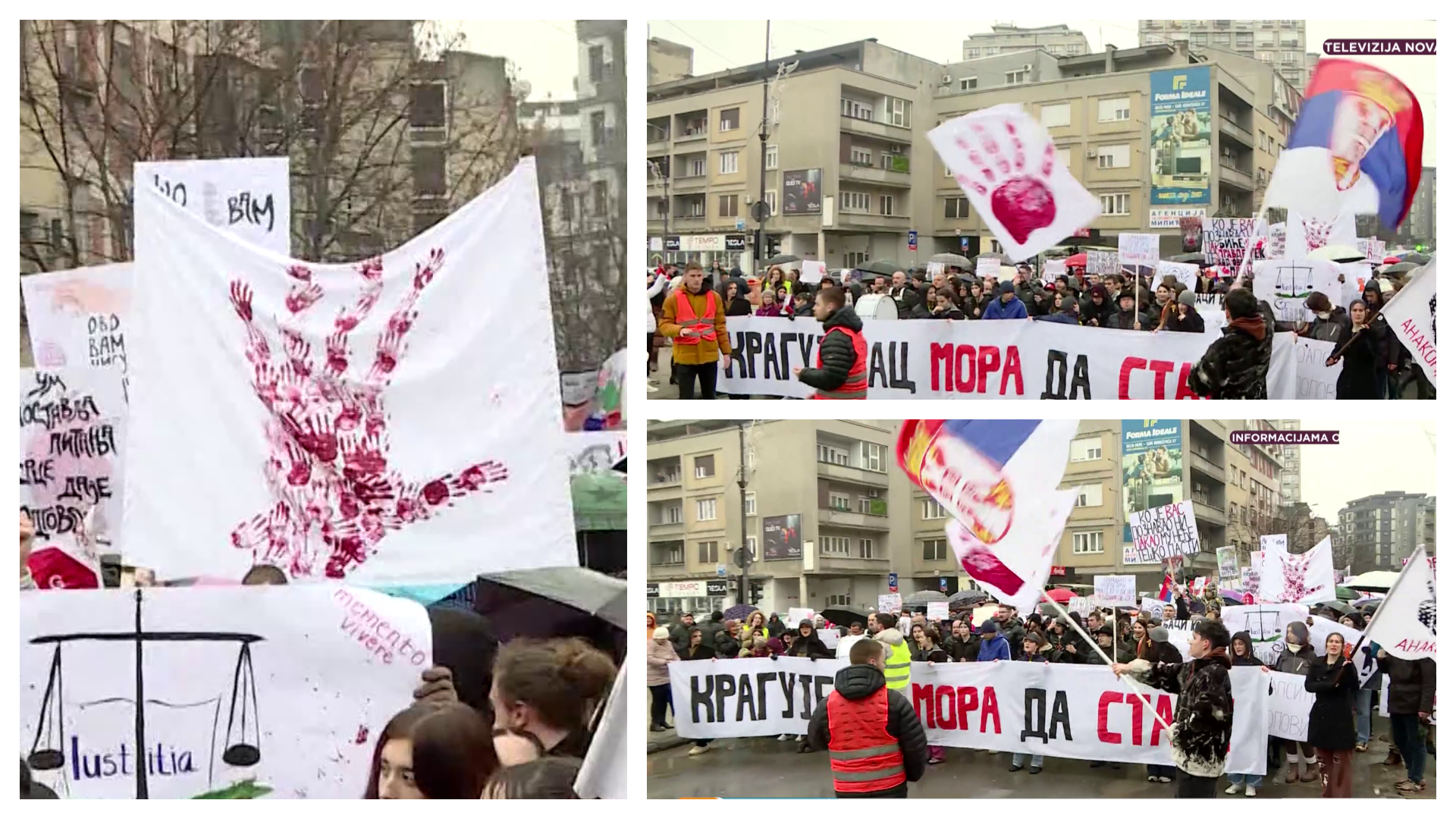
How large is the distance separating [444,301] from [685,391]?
1045 mm

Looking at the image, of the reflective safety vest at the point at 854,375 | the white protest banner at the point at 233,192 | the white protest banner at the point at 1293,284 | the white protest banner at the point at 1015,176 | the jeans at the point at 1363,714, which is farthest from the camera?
the reflective safety vest at the point at 854,375

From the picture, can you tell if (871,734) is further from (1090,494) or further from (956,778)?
(1090,494)

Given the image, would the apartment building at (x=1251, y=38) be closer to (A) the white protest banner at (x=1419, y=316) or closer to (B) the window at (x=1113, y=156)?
(B) the window at (x=1113, y=156)

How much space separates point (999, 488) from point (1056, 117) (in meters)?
1.24

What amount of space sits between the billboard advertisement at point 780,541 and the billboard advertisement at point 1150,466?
1121mm

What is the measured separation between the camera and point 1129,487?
4.64 m

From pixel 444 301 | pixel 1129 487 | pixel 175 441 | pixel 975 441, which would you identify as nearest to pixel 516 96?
pixel 444 301

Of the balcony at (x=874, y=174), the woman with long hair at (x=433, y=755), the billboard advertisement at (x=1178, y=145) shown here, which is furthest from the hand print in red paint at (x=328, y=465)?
the billboard advertisement at (x=1178, y=145)

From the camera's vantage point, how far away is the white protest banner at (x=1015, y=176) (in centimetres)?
457

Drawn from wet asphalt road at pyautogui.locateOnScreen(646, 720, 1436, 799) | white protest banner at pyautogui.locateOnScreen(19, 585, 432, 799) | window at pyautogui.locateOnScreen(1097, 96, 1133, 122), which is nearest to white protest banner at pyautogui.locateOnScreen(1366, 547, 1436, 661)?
wet asphalt road at pyautogui.locateOnScreen(646, 720, 1436, 799)

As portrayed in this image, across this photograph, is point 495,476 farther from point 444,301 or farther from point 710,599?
point 710,599

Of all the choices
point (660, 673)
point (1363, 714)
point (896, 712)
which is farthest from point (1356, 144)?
point (660, 673)

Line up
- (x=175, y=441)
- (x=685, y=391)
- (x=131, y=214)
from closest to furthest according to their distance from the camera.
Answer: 1. (x=175, y=441)
2. (x=131, y=214)
3. (x=685, y=391)

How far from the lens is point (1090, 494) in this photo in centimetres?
463
